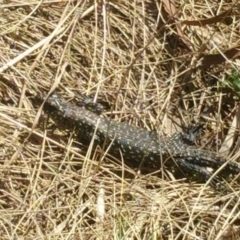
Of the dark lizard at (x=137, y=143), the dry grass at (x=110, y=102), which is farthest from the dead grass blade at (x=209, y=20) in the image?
the dark lizard at (x=137, y=143)

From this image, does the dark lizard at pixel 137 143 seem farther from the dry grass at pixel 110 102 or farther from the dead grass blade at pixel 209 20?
the dead grass blade at pixel 209 20

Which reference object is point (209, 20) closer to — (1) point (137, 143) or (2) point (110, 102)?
(2) point (110, 102)

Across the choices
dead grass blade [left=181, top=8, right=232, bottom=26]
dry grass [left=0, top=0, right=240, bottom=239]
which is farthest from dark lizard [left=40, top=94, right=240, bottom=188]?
dead grass blade [left=181, top=8, right=232, bottom=26]

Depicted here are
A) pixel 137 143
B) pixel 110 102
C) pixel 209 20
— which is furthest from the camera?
pixel 209 20

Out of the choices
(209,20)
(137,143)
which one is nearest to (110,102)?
(137,143)

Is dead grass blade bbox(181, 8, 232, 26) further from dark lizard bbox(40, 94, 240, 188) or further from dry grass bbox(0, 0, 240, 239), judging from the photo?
dark lizard bbox(40, 94, 240, 188)
